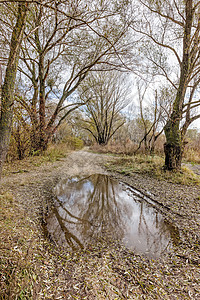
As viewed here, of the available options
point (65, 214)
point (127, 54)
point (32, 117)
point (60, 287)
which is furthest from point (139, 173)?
point (32, 117)

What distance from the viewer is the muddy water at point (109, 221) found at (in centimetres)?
Answer: 202

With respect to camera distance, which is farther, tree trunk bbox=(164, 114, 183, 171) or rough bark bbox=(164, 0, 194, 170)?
tree trunk bbox=(164, 114, 183, 171)

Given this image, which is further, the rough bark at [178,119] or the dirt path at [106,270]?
the rough bark at [178,119]

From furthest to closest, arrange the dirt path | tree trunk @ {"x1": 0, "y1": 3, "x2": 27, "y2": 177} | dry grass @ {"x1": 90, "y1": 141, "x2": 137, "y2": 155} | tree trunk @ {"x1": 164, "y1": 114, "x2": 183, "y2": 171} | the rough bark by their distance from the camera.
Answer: dry grass @ {"x1": 90, "y1": 141, "x2": 137, "y2": 155} < tree trunk @ {"x1": 164, "y1": 114, "x2": 183, "y2": 171} < the rough bark < tree trunk @ {"x1": 0, "y1": 3, "x2": 27, "y2": 177} < the dirt path

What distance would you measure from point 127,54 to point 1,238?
559 centimetres

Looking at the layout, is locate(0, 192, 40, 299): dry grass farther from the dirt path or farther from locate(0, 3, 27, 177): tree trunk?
locate(0, 3, 27, 177): tree trunk

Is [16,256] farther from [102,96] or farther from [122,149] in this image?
[102,96]

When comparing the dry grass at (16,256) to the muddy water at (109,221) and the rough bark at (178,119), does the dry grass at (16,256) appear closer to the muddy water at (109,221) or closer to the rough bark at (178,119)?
the muddy water at (109,221)

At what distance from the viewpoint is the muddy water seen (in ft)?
6.61

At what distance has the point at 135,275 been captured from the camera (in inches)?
59.4

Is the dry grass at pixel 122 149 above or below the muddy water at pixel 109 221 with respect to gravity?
above

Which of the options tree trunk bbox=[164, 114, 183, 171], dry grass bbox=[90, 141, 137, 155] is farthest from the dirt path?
dry grass bbox=[90, 141, 137, 155]

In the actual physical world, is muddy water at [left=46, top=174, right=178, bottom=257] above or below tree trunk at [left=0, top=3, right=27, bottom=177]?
below

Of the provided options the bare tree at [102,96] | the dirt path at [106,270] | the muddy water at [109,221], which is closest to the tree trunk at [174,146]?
the muddy water at [109,221]
